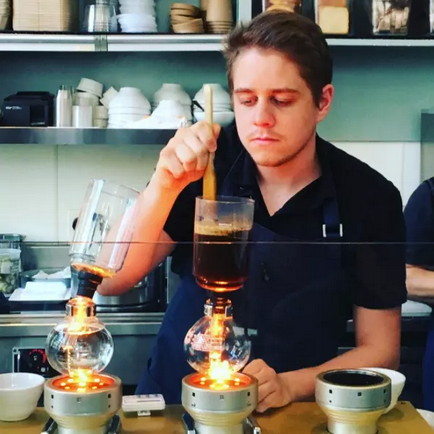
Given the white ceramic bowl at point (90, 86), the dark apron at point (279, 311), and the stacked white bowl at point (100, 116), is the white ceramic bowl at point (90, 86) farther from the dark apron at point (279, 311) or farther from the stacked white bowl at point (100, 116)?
the dark apron at point (279, 311)

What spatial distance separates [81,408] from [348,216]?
540 mm

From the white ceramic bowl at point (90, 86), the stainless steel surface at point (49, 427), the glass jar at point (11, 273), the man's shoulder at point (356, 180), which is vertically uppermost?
the white ceramic bowl at point (90, 86)

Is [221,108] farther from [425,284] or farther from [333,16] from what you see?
[425,284]

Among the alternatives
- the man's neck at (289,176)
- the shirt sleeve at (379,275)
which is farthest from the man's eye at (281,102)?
the shirt sleeve at (379,275)

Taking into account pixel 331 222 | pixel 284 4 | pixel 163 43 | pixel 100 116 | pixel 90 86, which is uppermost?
pixel 284 4

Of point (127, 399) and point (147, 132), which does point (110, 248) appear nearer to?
point (127, 399)

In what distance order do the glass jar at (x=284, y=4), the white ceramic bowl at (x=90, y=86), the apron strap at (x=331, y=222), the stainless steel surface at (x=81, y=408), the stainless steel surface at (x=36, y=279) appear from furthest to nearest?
the white ceramic bowl at (x=90, y=86) < the glass jar at (x=284, y=4) < the apron strap at (x=331, y=222) < the stainless steel surface at (x=36, y=279) < the stainless steel surface at (x=81, y=408)

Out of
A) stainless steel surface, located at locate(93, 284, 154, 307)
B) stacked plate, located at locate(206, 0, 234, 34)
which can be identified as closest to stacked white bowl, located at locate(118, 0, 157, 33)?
stacked plate, located at locate(206, 0, 234, 34)

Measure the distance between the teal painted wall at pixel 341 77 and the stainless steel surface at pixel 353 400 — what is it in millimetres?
2057

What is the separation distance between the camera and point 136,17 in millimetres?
2461

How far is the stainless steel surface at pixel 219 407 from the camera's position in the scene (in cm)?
74

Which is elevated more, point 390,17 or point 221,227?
point 390,17

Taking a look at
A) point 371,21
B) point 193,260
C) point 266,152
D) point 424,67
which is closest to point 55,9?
point 371,21

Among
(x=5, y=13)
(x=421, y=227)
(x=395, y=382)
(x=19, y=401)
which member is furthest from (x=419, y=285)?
(x=5, y=13)
